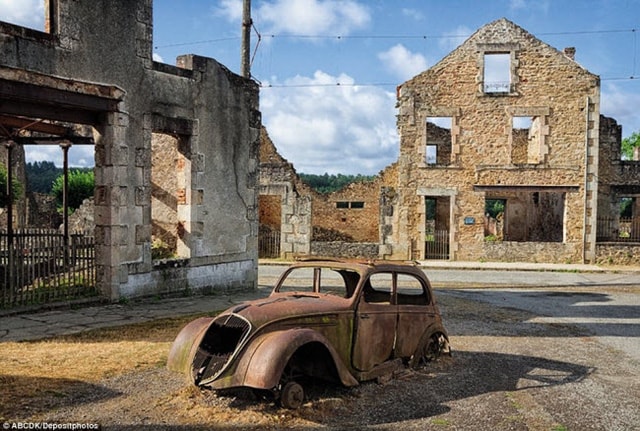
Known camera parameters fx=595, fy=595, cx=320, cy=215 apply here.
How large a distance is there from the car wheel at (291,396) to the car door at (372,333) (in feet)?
2.57

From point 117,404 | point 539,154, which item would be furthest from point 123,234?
point 539,154

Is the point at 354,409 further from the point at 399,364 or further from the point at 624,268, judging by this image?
the point at 624,268

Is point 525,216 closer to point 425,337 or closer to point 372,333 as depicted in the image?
point 425,337

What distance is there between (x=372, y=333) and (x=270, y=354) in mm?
1424

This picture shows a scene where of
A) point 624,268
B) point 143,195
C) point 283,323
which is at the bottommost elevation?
point 624,268

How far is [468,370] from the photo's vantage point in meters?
6.87

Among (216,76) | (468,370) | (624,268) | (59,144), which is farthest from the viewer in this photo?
(624,268)

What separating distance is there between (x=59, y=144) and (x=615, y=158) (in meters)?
22.2

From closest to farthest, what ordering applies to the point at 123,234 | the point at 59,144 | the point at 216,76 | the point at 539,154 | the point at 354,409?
the point at 354,409, the point at 123,234, the point at 216,76, the point at 59,144, the point at 539,154

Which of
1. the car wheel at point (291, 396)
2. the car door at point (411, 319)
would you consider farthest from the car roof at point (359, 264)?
the car wheel at point (291, 396)

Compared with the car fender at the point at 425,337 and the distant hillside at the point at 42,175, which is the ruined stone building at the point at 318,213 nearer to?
the car fender at the point at 425,337

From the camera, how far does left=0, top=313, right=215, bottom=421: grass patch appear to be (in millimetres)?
5422

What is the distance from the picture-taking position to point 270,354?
16.1ft

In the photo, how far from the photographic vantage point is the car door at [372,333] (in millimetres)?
5789
